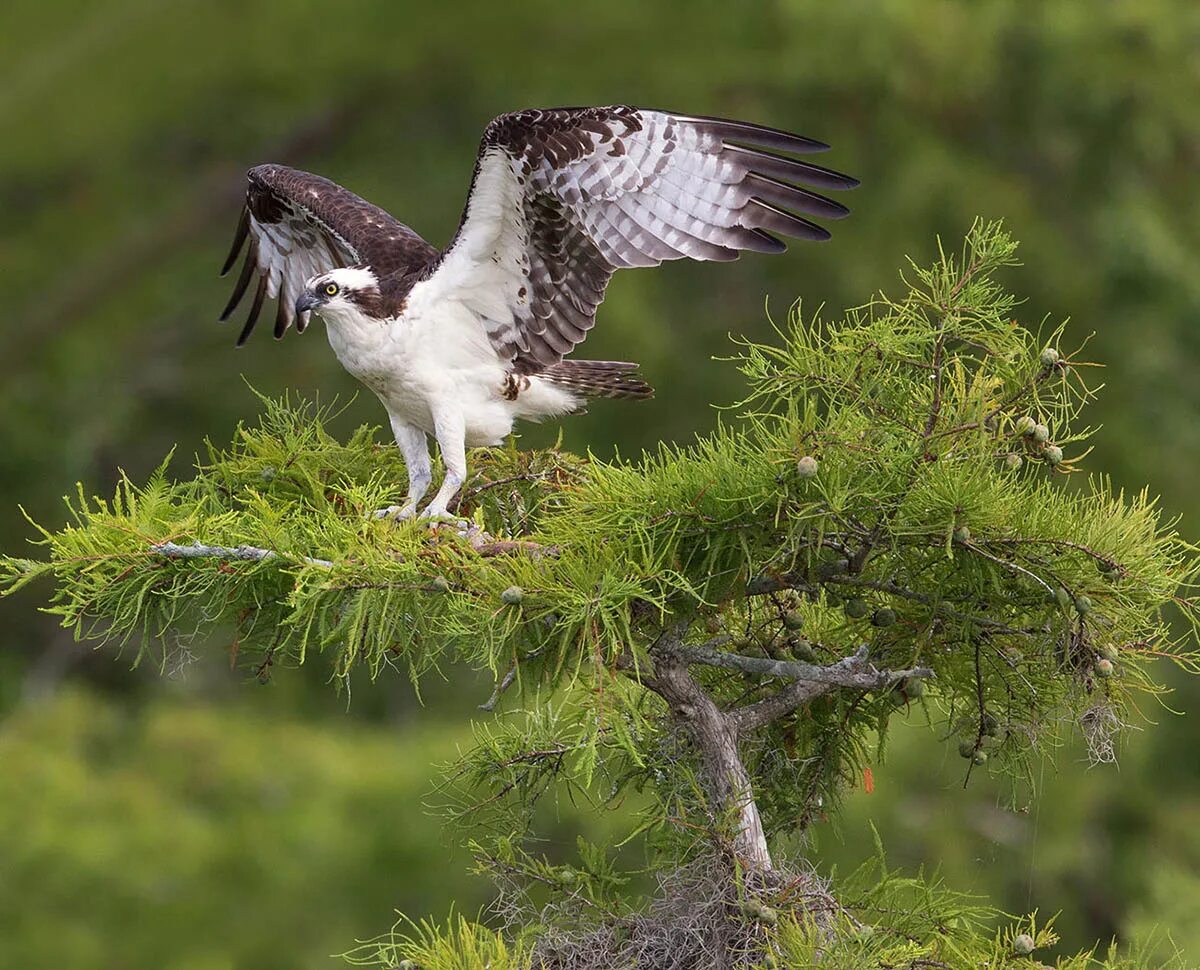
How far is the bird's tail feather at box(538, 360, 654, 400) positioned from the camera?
443cm

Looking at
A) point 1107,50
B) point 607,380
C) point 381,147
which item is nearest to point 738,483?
point 607,380

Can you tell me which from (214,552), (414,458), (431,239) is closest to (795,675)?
(214,552)

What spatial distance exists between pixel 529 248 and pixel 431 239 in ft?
21.7

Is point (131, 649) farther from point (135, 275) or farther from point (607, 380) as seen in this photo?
point (607, 380)

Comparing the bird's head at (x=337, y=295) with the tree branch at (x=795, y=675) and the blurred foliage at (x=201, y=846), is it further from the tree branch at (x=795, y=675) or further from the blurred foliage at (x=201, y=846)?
the blurred foliage at (x=201, y=846)

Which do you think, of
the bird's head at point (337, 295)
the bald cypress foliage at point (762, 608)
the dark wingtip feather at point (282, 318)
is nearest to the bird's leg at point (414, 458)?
the bird's head at point (337, 295)

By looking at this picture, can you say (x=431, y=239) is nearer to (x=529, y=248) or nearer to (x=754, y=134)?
(x=529, y=248)

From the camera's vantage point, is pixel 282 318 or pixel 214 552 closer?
pixel 214 552

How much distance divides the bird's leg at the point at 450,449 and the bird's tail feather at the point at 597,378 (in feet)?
1.12

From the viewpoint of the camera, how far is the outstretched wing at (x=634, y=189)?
3.68 metres

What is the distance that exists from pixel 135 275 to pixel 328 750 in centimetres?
351

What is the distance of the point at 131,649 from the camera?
11219 millimetres

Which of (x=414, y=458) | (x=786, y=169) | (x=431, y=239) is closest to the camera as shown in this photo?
(x=786, y=169)

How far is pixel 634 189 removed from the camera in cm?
381
